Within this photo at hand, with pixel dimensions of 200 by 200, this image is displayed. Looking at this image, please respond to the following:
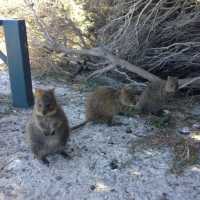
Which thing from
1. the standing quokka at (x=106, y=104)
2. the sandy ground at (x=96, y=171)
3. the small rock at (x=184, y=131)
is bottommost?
the sandy ground at (x=96, y=171)

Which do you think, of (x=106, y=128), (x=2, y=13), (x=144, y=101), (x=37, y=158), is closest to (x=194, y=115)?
(x=144, y=101)

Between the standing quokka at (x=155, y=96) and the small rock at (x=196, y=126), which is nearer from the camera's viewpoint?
the small rock at (x=196, y=126)

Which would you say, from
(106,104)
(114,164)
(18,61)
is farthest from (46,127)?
(18,61)

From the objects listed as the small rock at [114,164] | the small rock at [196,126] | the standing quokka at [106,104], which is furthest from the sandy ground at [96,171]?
the small rock at [196,126]

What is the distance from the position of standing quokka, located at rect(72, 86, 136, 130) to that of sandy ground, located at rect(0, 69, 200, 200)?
0.47 feet

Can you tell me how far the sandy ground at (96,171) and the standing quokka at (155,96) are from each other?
446 mm

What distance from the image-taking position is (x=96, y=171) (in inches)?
182

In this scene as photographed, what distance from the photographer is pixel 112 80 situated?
25.1 feet

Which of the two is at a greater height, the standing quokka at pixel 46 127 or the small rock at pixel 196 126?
the standing quokka at pixel 46 127

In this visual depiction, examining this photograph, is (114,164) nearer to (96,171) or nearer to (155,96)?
(96,171)

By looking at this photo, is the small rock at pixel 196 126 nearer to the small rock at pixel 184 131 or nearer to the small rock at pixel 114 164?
the small rock at pixel 184 131

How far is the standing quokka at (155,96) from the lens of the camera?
20.1ft

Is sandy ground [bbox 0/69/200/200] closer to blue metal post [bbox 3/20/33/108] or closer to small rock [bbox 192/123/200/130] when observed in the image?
small rock [bbox 192/123/200/130]

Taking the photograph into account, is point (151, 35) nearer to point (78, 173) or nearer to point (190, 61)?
point (190, 61)
